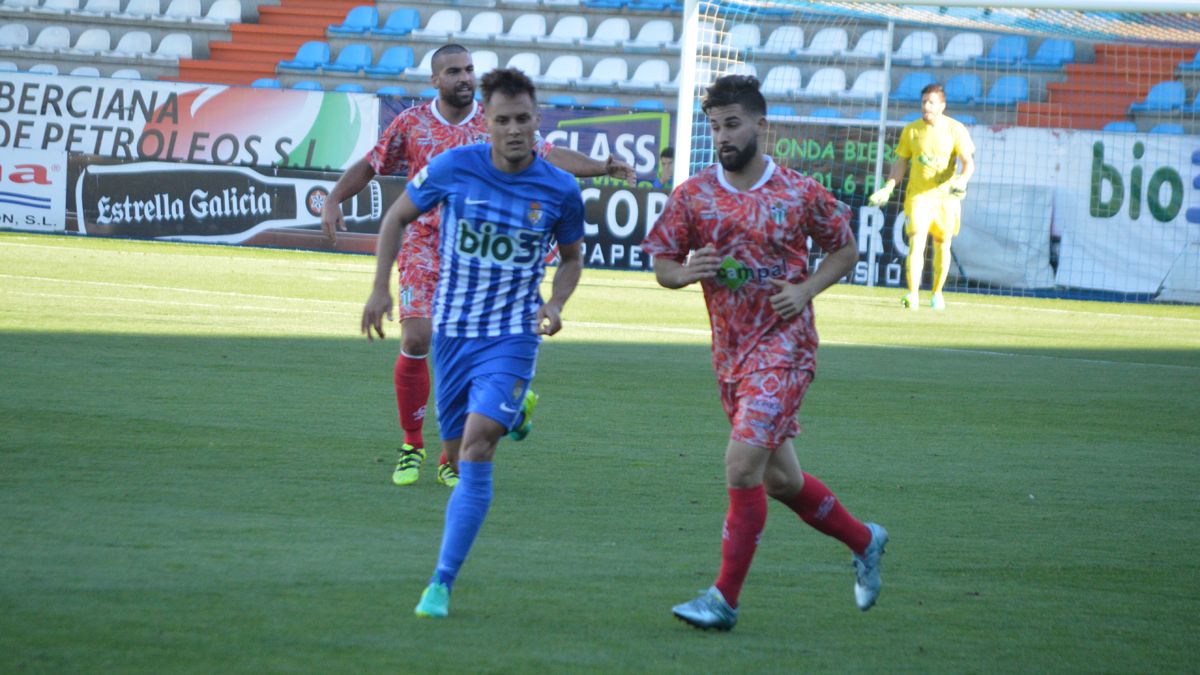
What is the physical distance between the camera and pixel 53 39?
93.9 ft

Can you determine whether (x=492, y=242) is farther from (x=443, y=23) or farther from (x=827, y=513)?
(x=443, y=23)

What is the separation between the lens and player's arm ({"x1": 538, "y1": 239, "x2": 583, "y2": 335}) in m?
4.79

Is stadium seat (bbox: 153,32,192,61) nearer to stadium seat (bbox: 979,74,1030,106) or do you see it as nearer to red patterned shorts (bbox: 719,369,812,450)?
stadium seat (bbox: 979,74,1030,106)

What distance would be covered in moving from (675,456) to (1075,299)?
1405cm

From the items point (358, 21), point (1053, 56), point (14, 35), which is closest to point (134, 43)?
point (14, 35)

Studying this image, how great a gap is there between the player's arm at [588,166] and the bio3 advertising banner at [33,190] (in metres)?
17.1

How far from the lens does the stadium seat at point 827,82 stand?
24234mm

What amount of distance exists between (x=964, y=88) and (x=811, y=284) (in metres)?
19.7

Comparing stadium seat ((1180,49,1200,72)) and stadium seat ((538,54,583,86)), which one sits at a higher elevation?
stadium seat ((1180,49,1200,72))

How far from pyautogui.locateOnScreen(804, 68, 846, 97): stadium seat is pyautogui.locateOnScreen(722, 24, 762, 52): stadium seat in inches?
94.8

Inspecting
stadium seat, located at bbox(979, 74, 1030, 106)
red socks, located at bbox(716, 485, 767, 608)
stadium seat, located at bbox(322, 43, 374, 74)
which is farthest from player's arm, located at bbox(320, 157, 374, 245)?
stadium seat, located at bbox(322, 43, 374, 74)

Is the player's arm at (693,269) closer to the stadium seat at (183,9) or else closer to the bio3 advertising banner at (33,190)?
the bio3 advertising banner at (33,190)

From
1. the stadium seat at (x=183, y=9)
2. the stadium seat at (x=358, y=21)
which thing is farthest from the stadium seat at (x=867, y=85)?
the stadium seat at (x=183, y=9)

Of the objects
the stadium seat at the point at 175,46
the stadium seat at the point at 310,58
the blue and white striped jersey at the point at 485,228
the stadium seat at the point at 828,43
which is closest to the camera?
the blue and white striped jersey at the point at 485,228
